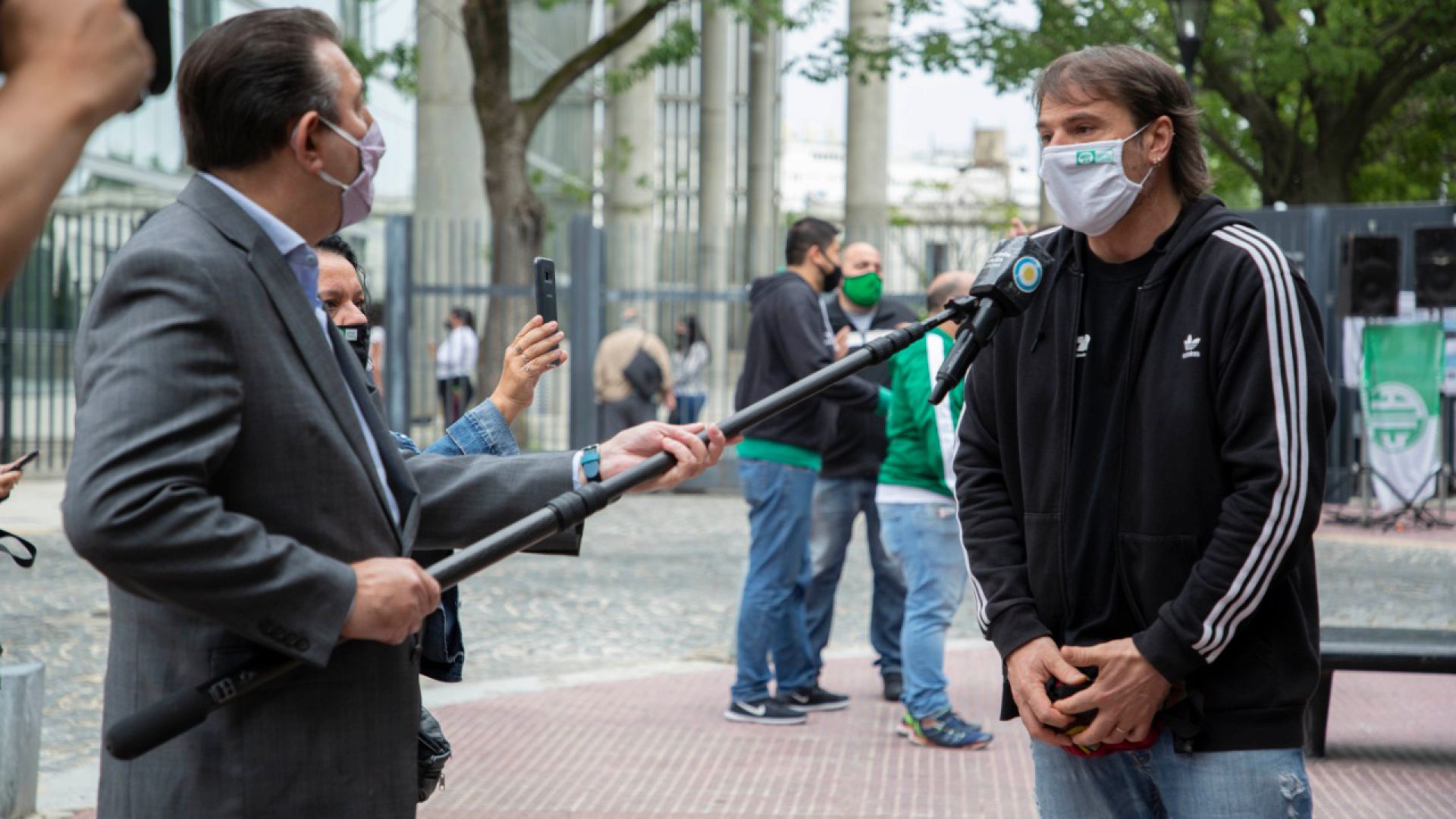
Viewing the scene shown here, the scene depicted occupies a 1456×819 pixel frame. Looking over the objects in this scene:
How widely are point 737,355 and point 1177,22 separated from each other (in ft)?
31.6

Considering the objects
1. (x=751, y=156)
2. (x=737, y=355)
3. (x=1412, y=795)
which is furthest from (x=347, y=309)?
(x=751, y=156)

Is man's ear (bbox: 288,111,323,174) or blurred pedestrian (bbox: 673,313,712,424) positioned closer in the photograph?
man's ear (bbox: 288,111,323,174)

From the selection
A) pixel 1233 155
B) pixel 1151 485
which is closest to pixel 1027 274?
pixel 1151 485

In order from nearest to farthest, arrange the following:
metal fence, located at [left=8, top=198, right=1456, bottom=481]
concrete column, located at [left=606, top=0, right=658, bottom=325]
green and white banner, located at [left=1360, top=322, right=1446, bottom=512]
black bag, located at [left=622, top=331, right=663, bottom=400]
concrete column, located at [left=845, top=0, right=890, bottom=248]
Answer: green and white banner, located at [left=1360, top=322, right=1446, bottom=512], metal fence, located at [left=8, top=198, right=1456, bottom=481], black bag, located at [left=622, top=331, right=663, bottom=400], concrete column, located at [left=845, top=0, right=890, bottom=248], concrete column, located at [left=606, top=0, right=658, bottom=325]

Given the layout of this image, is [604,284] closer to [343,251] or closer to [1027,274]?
[343,251]

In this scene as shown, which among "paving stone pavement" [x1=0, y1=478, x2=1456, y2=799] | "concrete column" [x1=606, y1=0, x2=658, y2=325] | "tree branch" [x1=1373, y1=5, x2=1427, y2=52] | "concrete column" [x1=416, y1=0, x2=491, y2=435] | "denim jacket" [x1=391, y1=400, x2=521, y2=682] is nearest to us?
"denim jacket" [x1=391, y1=400, x2=521, y2=682]

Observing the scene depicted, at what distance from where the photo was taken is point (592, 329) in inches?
736

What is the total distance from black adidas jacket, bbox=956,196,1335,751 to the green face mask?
520 cm

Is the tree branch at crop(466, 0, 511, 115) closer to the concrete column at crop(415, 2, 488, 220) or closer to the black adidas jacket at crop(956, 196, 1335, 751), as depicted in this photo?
the concrete column at crop(415, 2, 488, 220)

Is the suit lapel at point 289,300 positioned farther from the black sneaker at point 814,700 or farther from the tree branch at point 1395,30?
the tree branch at point 1395,30

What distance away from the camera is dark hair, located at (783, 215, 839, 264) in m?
8.08

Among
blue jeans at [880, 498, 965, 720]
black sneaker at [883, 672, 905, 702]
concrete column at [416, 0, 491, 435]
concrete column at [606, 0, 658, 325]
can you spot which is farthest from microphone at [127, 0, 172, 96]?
concrete column at [606, 0, 658, 325]

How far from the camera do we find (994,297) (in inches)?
111

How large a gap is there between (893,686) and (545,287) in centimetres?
516
